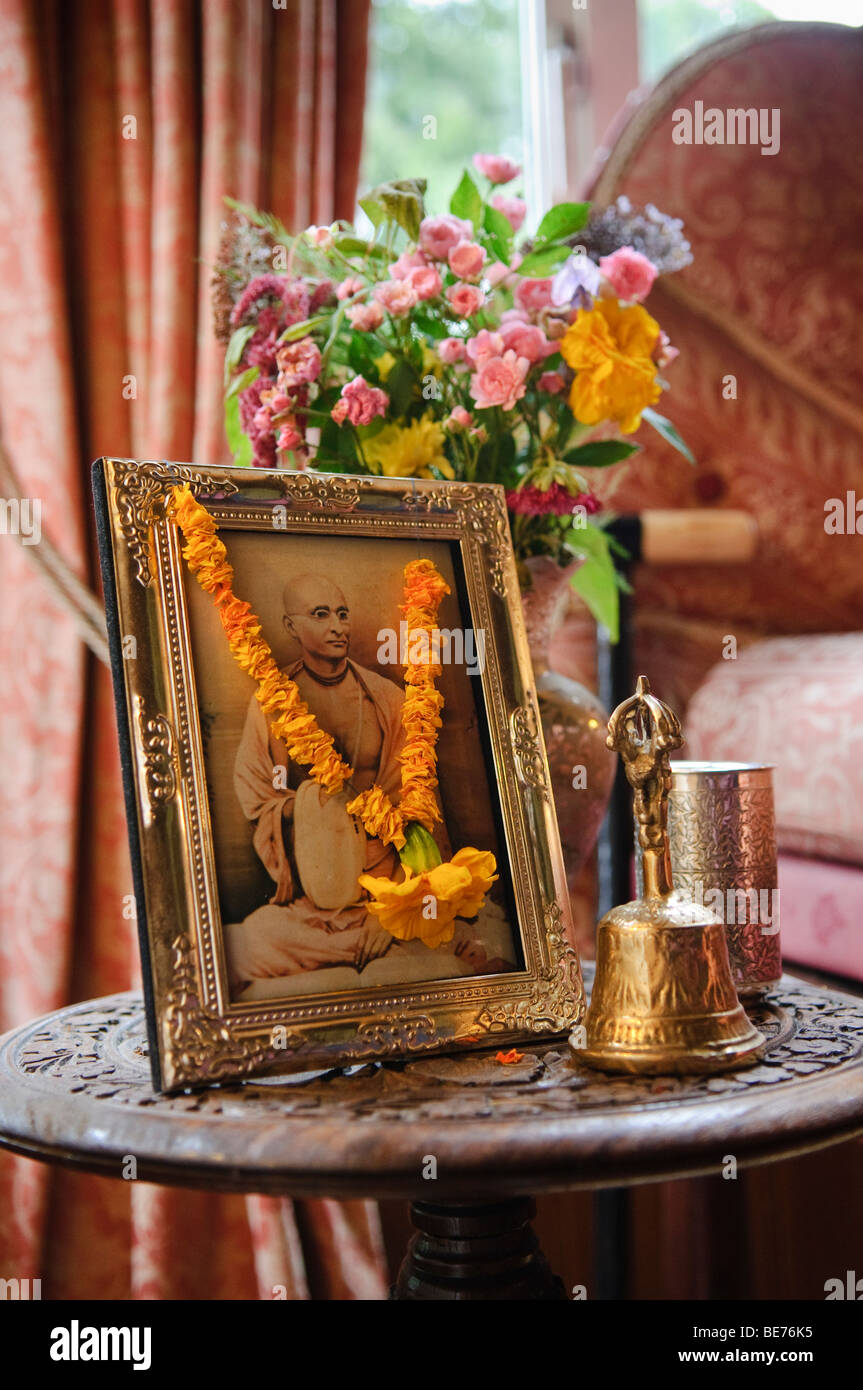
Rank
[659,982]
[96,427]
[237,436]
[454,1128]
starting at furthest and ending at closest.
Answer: [96,427] < [237,436] < [659,982] < [454,1128]

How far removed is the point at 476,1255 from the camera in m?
0.83

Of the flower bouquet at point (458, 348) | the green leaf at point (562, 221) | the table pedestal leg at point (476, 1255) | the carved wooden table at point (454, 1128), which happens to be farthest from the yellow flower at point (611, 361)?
the table pedestal leg at point (476, 1255)

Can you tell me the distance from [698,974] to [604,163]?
5.19 ft

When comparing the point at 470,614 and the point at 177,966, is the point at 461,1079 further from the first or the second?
the point at 470,614

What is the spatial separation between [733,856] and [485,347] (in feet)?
1.48

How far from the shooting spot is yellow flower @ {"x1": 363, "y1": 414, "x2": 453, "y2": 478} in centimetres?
103

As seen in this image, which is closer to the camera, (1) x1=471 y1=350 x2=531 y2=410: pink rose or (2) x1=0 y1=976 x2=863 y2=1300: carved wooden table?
(2) x1=0 y1=976 x2=863 y2=1300: carved wooden table

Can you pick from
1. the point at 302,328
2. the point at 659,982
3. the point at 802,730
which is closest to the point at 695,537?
the point at 802,730

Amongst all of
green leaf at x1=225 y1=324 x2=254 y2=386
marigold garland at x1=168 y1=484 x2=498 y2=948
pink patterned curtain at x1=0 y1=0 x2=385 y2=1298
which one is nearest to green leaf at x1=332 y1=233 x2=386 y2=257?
green leaf at x1=225 y1=324 x2=254 y2=386

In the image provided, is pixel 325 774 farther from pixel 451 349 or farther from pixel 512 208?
pixel 512 208

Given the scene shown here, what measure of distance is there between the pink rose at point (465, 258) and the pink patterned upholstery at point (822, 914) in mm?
900

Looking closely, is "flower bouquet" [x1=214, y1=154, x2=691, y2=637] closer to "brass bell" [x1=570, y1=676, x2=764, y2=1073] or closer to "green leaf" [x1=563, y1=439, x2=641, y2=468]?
"green leaf" [x1=563, y1=439, x2=641, y2=468]

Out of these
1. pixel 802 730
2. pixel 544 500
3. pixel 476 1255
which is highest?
pixel 544 500
